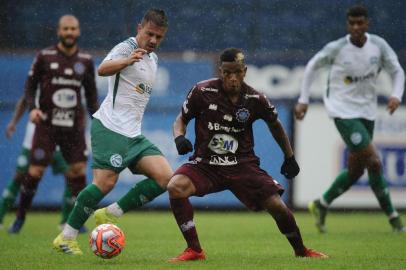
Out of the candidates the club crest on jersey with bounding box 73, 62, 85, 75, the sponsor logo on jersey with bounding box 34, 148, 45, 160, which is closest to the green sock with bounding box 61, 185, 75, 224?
the sponsor logo on jersey with bounding box 34, 148, 45, 160

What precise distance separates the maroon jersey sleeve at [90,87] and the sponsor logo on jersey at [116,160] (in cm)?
228

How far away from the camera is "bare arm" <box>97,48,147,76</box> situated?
721 centimetres

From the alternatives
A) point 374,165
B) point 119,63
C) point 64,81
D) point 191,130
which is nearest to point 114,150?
point 119,63

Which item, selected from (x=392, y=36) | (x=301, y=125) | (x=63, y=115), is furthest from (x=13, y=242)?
(x=392, y=36)

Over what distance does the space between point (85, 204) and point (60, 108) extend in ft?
9.37

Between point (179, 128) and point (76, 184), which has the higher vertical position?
point (179, 128)

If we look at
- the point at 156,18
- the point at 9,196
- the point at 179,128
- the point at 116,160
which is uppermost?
the point at 156,18

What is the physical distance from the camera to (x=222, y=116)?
7012 mm

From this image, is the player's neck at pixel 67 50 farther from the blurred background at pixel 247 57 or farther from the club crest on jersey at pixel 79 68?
the blurred background at pixel 247 57

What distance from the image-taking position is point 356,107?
32.9ft

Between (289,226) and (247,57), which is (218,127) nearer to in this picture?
(289,226)

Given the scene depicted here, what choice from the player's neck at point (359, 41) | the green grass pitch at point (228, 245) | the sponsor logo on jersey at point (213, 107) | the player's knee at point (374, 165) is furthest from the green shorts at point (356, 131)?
the sponsor logo on jersey at point (213, 107)

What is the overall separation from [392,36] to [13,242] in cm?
840

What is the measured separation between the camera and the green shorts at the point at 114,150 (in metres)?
7.55
